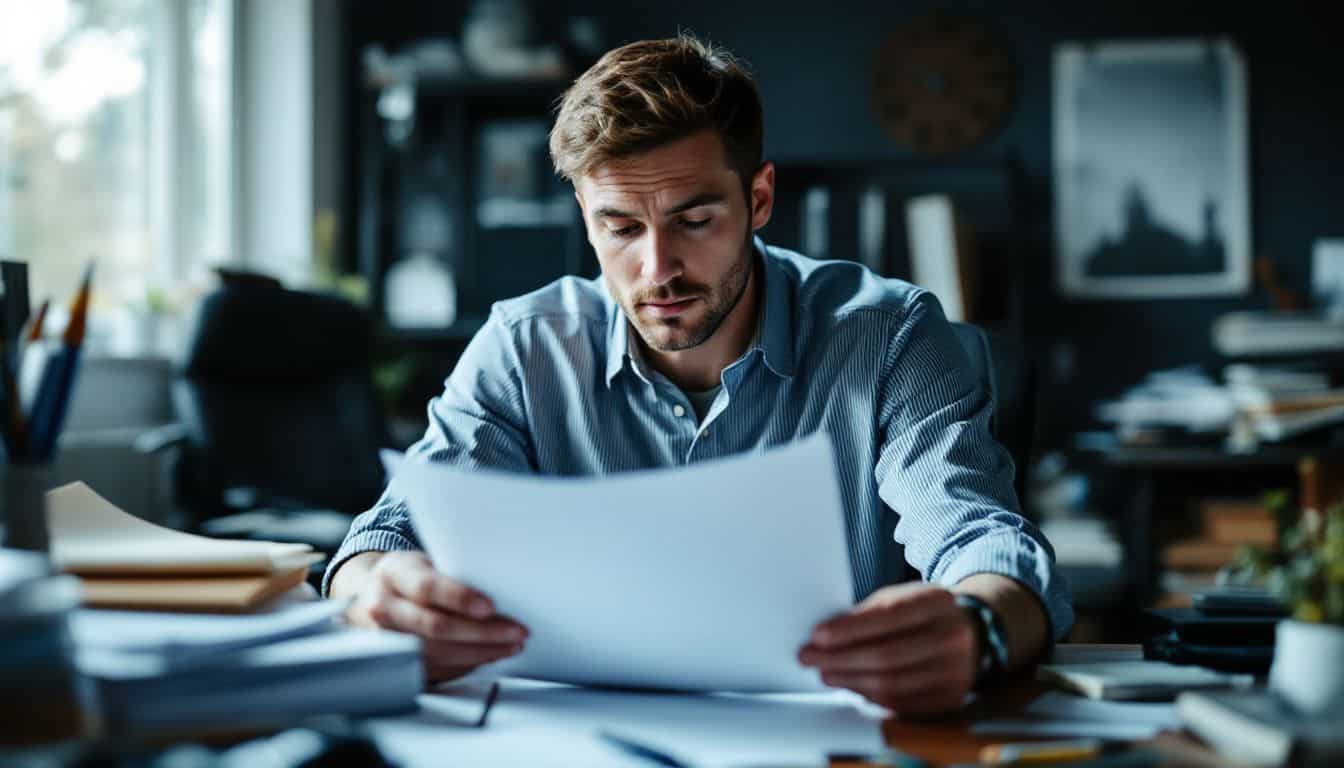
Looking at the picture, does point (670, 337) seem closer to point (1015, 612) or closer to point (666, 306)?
point (666, 306)

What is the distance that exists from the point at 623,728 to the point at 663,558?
11 centimetres

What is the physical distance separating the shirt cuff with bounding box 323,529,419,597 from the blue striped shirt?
0.18m

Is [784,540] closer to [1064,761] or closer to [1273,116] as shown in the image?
[1064,761]

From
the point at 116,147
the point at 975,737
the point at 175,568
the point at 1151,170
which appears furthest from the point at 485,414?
the point at 1151,170

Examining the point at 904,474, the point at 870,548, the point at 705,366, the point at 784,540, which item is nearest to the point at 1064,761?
the point at 784,540

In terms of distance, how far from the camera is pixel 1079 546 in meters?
3.30

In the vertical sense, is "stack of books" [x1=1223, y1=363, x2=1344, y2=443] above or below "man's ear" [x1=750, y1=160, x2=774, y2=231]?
below

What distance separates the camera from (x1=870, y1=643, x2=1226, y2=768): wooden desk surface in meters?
0.76

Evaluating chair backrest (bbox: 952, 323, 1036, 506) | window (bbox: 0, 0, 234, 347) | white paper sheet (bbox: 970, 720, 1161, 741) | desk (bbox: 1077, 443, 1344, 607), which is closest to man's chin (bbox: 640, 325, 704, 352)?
chair backrest (bbox: 952, 323, 1036, 506)

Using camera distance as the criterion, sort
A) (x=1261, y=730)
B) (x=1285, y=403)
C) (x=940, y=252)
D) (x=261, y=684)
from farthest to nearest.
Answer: (x=940, y=252) → (x=1285, y=403) → (x=261, y=684) → (x=1261, y=730)

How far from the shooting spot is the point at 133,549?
1010 millimetres

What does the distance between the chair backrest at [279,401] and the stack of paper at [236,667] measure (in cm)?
212

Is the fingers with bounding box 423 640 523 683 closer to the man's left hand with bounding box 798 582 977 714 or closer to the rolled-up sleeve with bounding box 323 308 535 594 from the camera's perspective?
the man's left hand with bounding box 798 582 977 714

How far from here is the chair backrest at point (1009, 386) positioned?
58.1 inches
